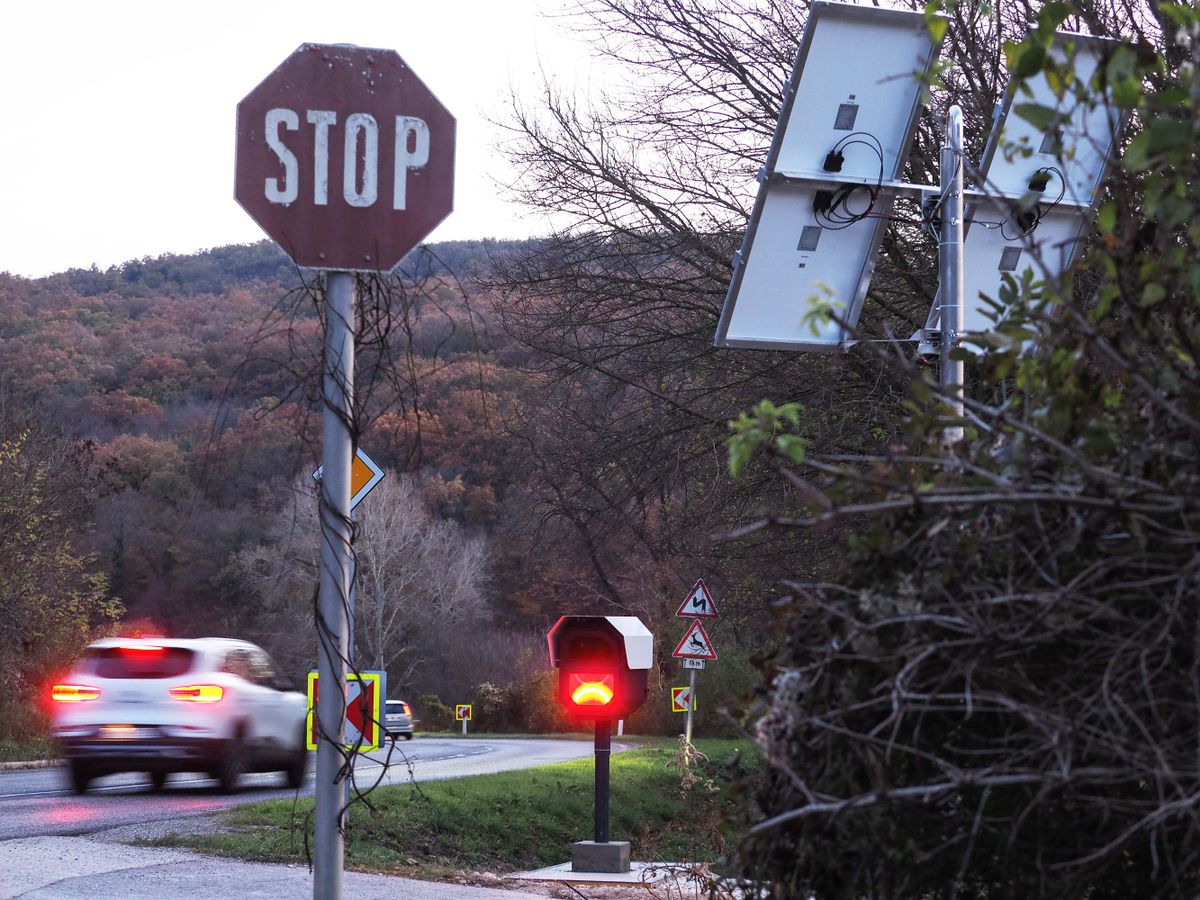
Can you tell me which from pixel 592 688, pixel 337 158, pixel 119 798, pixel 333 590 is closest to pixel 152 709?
pixel 119 798

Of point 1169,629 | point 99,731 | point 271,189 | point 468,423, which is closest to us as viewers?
point 1169,629

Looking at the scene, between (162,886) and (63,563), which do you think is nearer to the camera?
(162,886)

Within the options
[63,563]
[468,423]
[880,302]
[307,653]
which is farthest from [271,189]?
[307,653]

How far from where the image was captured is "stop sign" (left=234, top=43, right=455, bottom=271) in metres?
Result: 4.15

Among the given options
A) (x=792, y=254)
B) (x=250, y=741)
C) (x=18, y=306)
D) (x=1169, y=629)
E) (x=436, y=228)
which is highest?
(x=18, y=306)

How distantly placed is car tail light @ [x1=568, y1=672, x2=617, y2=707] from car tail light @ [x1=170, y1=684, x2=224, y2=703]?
5.41 metres

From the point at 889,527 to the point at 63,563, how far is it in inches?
1202

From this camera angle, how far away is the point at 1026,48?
2.60 m

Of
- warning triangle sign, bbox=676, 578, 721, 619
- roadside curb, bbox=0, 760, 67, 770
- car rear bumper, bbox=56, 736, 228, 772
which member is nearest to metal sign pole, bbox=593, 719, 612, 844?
car rear bumper, bbox=56, 736, 228, 772

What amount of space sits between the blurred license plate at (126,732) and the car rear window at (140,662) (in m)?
0.50

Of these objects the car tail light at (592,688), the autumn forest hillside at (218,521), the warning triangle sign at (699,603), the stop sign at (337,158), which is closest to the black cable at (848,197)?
the car tail light at (592,688)

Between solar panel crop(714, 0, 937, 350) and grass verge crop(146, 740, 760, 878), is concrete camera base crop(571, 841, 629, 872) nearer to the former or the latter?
grass verge crop(146, 740, 760, 878)

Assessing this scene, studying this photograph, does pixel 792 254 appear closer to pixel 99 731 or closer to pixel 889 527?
pixel 889 527

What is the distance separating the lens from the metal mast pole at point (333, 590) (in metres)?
3.94
